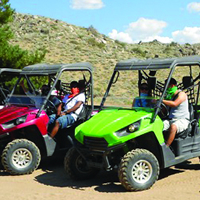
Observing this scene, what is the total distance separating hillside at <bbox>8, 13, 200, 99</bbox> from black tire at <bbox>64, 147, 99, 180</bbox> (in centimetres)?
2846

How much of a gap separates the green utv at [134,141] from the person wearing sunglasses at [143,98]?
83 millimetres

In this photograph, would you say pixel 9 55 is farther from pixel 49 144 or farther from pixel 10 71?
pixel 49 144

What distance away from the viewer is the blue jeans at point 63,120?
7641 millimetres

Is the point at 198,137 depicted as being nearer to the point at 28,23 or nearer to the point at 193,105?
the point at 193,105

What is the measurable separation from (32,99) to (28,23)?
146 feet

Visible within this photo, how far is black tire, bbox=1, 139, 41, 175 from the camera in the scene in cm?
700

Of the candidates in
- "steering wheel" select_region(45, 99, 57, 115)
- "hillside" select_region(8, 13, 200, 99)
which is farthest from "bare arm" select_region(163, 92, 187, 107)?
"hillside" select_region(8, 13, 200, 99)

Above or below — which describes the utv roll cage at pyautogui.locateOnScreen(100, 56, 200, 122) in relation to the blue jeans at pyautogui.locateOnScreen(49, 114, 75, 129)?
above

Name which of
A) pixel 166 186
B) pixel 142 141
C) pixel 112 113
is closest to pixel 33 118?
pixel 112 113

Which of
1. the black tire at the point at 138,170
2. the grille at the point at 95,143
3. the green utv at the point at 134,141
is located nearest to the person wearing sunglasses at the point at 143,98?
the green utv at the point at 134,141

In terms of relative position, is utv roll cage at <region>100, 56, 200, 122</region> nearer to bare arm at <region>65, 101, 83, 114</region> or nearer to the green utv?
the green utv

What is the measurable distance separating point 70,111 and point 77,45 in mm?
38865

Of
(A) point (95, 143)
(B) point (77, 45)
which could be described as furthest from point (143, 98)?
(B) point (77, 45)

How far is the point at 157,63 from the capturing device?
21.3 feet
